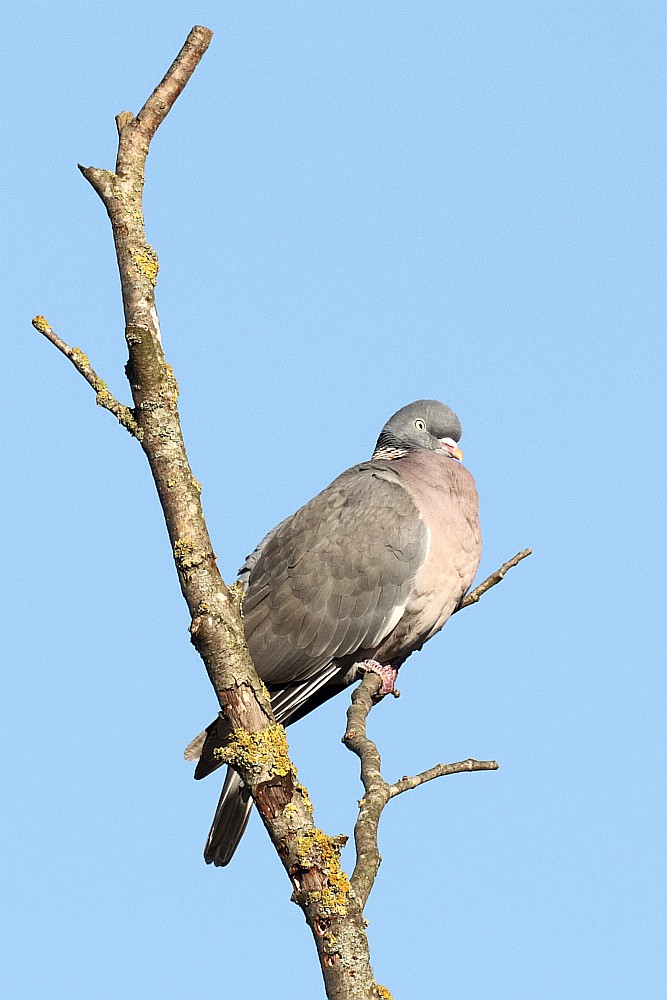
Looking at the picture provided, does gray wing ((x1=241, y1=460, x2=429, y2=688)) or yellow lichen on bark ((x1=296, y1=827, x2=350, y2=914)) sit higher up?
gray wing ((x1=241, y1=460, x2=429, y2=688))

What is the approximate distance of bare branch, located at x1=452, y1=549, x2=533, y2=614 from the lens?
5.42 metres

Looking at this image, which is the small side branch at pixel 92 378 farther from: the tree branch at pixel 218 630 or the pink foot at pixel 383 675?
the pink foot at pixel 383 675

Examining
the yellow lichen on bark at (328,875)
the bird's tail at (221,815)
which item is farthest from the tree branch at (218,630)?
the bird's tail at (221,815)

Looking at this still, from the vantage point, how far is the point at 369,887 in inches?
139

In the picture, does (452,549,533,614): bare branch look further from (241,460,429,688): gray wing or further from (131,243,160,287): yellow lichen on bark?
(131,243,160,287): yellow lichen on bark

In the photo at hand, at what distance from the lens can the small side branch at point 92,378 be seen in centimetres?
355

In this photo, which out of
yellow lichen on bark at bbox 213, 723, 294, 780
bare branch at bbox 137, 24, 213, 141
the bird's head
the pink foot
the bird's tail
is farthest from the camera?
the bird's head

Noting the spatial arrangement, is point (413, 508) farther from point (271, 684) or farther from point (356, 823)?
point (356, 823)

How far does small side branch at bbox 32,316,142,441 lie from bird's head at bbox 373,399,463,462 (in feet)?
10.7

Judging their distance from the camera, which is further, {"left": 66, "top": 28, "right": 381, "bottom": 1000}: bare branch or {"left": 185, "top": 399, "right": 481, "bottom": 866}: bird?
{"left": 185, "top": 399, "right": 481, "bottom": 866}: bird

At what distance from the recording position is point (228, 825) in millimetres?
5148

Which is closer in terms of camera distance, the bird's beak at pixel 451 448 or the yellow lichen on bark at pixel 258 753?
the yellow lichen on bark at pixel 258 753

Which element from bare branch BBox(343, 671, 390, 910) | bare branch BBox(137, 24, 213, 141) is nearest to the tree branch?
bare branch BBox(343, 671, 390, 910)

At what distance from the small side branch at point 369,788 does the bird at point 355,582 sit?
1.25 meters
